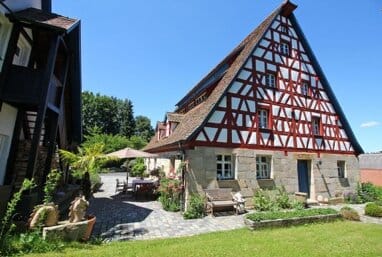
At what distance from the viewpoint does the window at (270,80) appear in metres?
13.7

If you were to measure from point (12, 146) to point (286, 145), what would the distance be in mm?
12744

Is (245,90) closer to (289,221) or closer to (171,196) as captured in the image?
(171,196)

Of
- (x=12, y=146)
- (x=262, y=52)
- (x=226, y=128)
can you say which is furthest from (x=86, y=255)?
(x=262, y=52)

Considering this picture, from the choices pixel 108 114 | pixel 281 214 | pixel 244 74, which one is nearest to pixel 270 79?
pixel 244 74

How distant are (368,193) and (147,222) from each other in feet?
50.9

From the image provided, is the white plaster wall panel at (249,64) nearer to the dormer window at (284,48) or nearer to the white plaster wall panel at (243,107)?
the white plaster wall panel at (243,107)

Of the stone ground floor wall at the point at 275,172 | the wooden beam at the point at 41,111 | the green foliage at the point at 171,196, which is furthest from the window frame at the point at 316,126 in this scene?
the wooden beam at the point at 41,111

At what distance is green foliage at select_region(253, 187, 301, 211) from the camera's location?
11.3 metres

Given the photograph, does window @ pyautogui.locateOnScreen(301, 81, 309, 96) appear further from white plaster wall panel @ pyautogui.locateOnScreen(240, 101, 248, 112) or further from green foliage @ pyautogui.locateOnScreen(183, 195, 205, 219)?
green foliage @ pyautogui.locateOnScreen(183, 195, 205, 219)

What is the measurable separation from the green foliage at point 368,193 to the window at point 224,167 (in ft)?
31.5

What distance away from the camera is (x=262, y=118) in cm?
1330

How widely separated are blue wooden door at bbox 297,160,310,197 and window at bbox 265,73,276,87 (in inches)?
193

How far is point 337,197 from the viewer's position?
48.3 feet

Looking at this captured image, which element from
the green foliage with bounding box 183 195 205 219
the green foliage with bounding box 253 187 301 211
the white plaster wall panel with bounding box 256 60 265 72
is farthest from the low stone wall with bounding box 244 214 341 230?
the white plaster wall panel with bounding box 256 60 265 72
